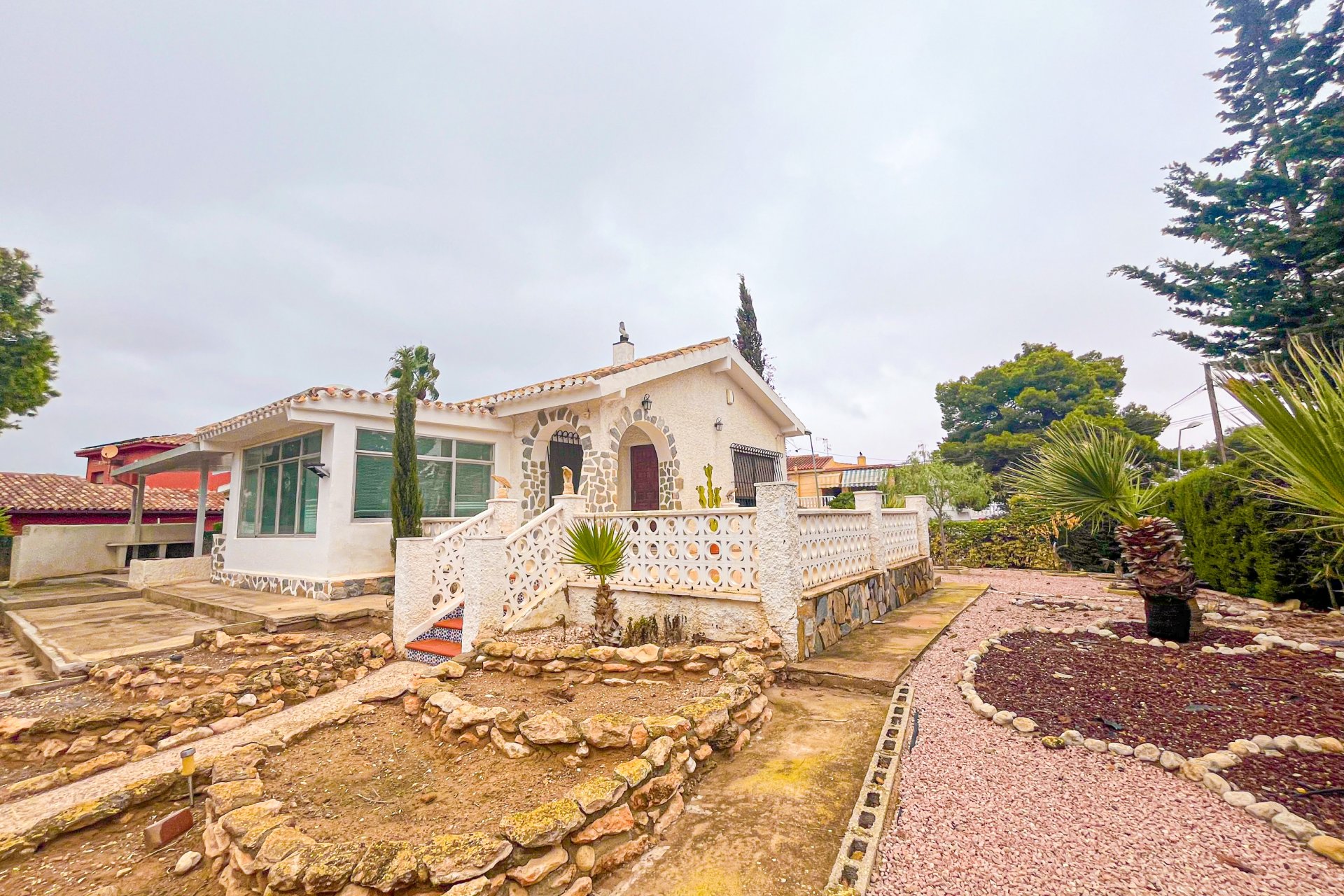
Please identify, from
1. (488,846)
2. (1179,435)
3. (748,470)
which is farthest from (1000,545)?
(1179,435)

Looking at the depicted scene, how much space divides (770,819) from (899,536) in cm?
658

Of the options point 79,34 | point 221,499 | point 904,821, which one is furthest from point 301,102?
point 221,499

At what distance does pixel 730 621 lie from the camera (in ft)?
16.8

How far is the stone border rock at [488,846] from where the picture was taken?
204 cm

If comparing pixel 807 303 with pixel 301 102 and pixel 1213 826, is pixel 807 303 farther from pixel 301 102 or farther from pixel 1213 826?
pixel 1213 826

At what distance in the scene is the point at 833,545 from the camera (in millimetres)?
5906

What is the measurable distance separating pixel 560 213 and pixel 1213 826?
1484 centimetres

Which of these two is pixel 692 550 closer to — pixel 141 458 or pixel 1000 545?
pixel 1000 545

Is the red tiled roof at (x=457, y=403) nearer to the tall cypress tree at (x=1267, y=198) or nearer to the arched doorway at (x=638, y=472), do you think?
the arched doorway at (x=638, y=472)

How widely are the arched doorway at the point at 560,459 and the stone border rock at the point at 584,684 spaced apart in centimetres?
542

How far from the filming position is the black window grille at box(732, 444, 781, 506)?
11812 millimetres

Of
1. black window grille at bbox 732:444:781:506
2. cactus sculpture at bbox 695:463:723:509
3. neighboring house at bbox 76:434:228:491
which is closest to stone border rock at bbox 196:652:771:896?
cactus sculpture at bbox 695:463:723:509

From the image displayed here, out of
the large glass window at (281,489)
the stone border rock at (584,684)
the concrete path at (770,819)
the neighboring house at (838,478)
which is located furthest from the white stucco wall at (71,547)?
the neighboring house at (838,478)

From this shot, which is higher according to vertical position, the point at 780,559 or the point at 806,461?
the point at 806,461
